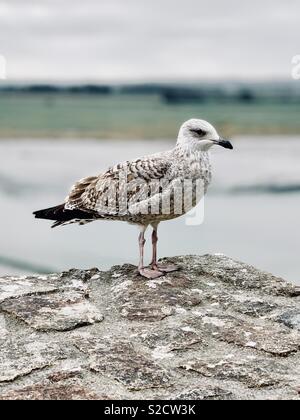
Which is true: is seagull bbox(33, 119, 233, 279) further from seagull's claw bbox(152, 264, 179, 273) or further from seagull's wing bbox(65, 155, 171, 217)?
seagull's claw bbox(152, 264, 179, 273)

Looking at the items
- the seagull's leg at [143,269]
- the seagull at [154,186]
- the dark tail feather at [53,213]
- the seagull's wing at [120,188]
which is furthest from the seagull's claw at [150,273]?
the dark tail feather at [53,213]

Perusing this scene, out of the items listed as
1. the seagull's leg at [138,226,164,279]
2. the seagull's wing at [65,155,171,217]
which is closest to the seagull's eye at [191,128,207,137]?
the seagull's wing at [65,155,171,217]


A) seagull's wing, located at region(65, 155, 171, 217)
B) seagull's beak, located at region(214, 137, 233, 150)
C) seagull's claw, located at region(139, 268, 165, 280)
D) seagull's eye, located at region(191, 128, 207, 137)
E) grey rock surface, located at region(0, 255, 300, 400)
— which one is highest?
seagull's eye, located at region(191, 128, 207, 137)

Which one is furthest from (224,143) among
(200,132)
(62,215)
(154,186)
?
(62,215)

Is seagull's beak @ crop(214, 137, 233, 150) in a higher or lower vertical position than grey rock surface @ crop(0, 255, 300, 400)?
higher

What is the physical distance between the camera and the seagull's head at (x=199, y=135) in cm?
573

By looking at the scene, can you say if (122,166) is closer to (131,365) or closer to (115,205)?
(115,205)

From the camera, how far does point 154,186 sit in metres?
5.78

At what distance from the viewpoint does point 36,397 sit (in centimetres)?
459

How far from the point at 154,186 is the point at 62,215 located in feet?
2.40

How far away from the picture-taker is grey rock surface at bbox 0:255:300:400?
4.75 meters

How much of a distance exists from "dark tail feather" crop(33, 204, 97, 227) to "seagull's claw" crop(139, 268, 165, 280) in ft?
1.72
